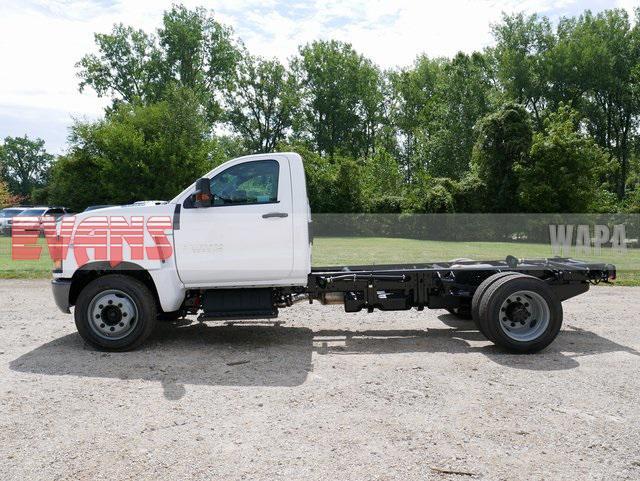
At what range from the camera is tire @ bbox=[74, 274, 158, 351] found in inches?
270

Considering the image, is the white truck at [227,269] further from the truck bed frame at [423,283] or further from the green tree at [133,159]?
the green tree at [133,159]

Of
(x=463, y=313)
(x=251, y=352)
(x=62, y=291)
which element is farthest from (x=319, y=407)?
(x=463, y=313)

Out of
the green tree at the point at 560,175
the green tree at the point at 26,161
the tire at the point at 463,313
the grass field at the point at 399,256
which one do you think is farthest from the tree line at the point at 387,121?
the green tree at the point at 26,161

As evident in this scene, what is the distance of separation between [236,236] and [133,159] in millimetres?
32614

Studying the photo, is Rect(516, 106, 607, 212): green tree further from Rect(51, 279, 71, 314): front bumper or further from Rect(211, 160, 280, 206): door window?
Rect(51, 279, 71, 314): front bumper

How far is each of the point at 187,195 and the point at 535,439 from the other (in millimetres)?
4841

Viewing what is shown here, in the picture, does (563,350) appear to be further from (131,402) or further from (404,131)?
(404,131)

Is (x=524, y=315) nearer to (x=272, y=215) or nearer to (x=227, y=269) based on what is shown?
(x=272, y=215)

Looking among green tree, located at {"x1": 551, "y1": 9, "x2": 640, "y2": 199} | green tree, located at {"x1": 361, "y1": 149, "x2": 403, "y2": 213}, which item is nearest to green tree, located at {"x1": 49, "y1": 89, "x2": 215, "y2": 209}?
green tree, located at {"x1": 361, "y1": 149, "x2": 403, "y2": 213}

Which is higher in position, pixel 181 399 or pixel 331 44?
pixel 331 44

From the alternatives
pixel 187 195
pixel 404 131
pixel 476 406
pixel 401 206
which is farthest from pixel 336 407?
pixel 404 131

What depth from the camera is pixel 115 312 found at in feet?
22.9

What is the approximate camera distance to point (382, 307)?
24.7 feet

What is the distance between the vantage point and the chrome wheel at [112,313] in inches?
273
